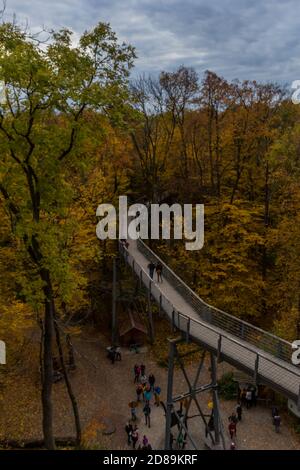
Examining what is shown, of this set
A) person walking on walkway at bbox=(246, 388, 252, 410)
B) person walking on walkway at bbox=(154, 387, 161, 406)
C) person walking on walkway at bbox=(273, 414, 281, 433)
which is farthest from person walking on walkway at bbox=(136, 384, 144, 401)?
person walking on walkway at bbox=(273, 414, 281, 433)

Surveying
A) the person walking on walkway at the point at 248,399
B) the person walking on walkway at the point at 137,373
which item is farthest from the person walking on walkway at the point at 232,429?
the person walking on walkway at the point at 137,373

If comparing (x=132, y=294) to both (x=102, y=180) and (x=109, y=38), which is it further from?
(x=109, y=38)

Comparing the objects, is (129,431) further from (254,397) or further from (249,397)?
(254,397)

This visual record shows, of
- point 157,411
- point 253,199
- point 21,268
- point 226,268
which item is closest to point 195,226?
point 226,268

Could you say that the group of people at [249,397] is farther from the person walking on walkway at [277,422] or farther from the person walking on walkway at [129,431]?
the person walking on walkway at [129,431]

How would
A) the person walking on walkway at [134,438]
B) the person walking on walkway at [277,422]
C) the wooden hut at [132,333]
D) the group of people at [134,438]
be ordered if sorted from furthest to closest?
the wooden hut at [132,333] → the person walking on walkway at [277,422] → the person walking on walkway at [134,438] → the group of people at [134,438]

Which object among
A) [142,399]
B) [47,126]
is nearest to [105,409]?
[142,399]
